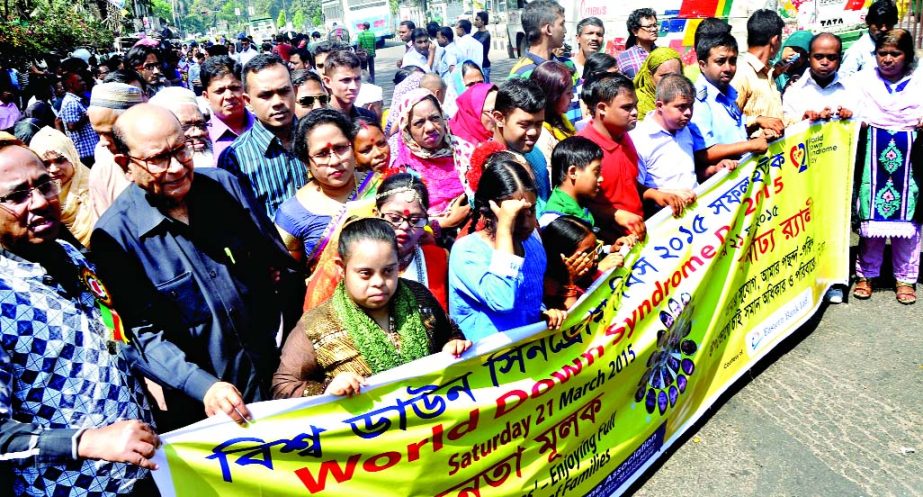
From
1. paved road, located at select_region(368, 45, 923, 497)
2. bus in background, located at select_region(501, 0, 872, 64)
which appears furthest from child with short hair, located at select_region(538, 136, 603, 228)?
bus in background, located at select_region(501, 0, 872, 64)

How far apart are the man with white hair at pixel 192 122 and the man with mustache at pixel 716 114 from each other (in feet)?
10.0

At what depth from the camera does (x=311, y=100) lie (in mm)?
4863

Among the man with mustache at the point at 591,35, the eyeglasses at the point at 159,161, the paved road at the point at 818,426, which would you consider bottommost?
the paved road at the point at 818,426

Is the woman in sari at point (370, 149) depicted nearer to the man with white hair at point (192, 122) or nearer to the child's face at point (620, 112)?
the man with white hair at point (192, 122)

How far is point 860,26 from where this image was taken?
9945 mm

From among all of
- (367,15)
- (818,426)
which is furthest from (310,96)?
(367,15)

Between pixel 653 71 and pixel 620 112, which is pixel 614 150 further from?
pixel 653 71

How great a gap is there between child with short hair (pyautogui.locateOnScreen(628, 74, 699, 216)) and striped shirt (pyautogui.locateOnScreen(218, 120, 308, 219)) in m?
2.03

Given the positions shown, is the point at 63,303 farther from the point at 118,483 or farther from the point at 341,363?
the point at 341,363

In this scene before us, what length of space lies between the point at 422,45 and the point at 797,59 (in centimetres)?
785

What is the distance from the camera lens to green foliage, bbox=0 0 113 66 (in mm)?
15241

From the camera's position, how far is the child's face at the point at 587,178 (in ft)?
11.5

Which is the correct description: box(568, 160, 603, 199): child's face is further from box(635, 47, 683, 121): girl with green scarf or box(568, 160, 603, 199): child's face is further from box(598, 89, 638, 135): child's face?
box(635, 47, 683, 121): girl with green scarf

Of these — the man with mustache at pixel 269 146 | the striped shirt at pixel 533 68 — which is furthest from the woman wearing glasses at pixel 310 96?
the striped shirt at pixel 533 68
